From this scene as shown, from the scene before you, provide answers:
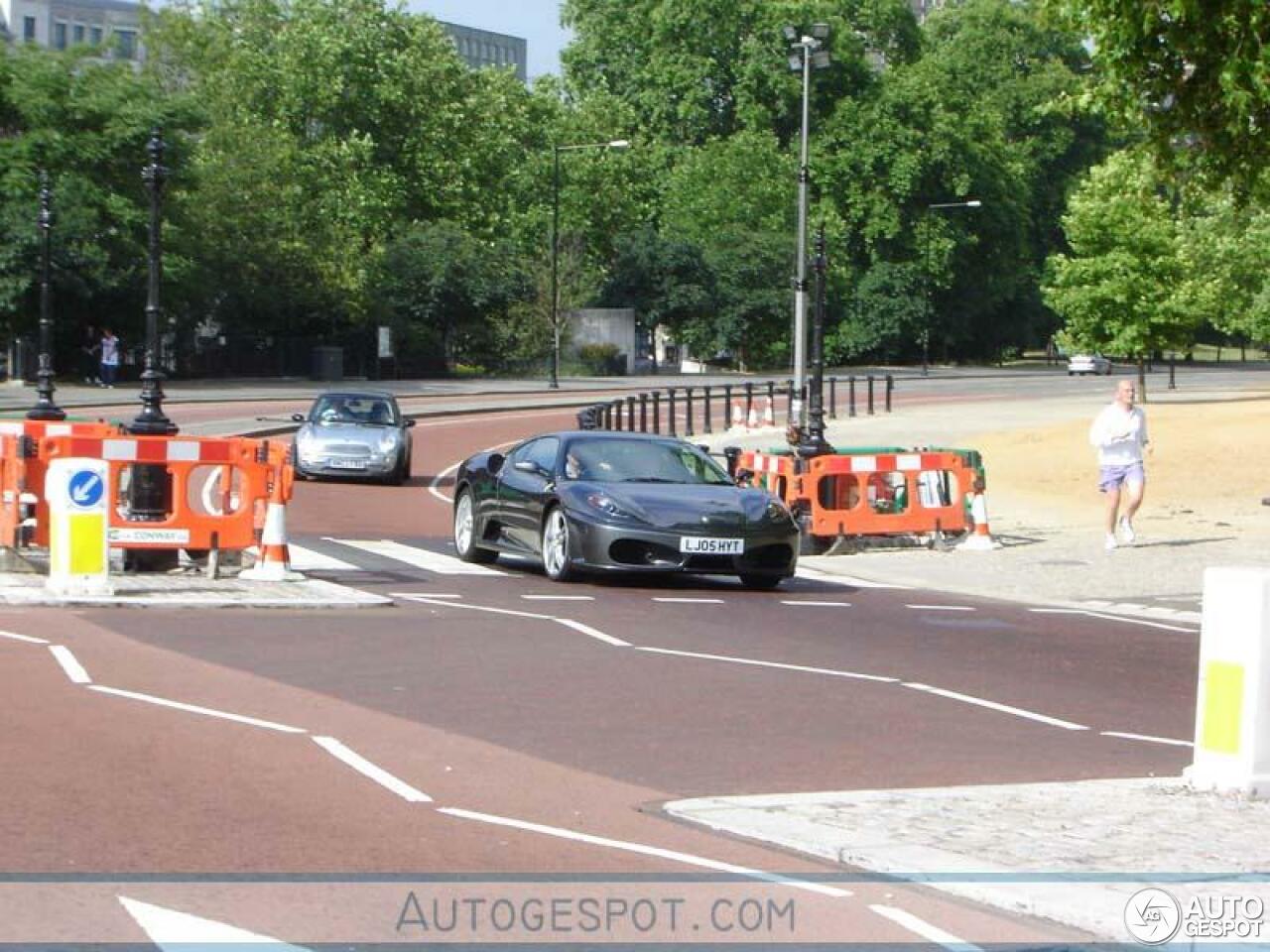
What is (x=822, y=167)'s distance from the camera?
314ft

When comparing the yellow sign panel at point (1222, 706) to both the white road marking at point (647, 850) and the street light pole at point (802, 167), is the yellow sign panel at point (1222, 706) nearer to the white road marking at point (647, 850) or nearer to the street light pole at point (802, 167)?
the white road marking at point (647, 850)

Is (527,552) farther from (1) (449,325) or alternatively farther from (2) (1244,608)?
(1) (449,325)

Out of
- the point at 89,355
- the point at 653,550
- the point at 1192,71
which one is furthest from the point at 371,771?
the point at 89,355

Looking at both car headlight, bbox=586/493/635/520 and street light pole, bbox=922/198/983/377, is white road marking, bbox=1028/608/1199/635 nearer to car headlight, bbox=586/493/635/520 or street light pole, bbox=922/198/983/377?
car headlight, bbox=586/493/635/520

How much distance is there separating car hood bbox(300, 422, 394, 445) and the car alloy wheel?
13518mm

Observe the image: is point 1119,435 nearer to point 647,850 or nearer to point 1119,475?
point 1119,475

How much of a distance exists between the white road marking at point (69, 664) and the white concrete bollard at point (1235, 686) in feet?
19.3

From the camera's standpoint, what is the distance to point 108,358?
61.0 metres

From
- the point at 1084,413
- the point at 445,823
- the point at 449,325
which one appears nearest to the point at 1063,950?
the point at 445,823

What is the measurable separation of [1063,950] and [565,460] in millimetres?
13136

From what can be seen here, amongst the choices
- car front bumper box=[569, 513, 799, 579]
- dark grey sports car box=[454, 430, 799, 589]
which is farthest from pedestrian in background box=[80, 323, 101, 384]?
car front bumper box=[569, 513, 799, 579]

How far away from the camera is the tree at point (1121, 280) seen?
2351 inches

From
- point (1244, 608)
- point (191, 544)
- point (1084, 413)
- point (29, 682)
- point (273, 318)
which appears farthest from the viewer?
point (273, 318)

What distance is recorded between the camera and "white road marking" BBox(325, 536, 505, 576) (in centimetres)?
1967
